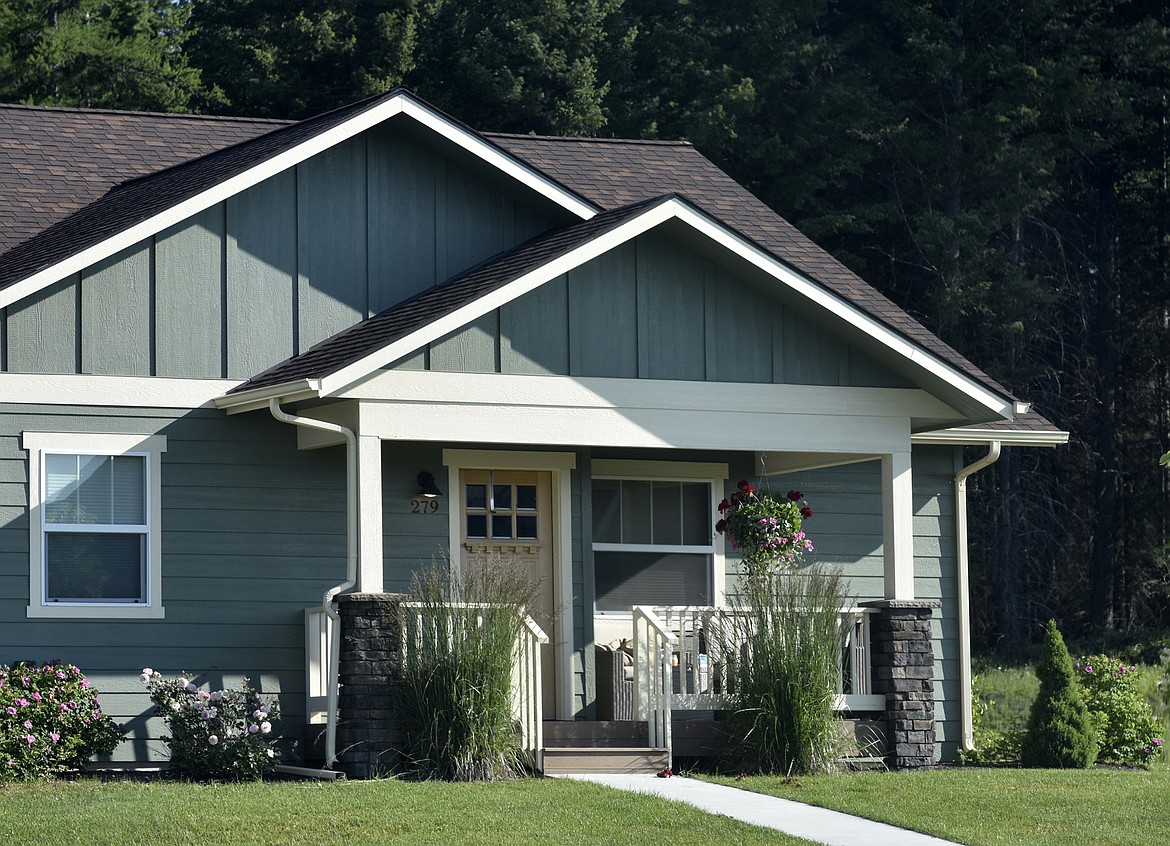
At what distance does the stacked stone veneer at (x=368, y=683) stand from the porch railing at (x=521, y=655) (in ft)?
0.45

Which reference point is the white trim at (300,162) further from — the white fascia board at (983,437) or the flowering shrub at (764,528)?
the white fascia board at (983,437)

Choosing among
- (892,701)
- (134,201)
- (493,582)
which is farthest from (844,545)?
(134,201)

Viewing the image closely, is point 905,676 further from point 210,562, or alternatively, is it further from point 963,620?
point 210,562

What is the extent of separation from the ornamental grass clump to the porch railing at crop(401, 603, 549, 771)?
0.01 meters

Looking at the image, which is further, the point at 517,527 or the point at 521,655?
the point at 517,527

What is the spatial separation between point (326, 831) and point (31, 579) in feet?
14.6

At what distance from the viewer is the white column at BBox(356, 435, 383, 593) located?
39.4ft

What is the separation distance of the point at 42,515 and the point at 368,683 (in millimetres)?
2996

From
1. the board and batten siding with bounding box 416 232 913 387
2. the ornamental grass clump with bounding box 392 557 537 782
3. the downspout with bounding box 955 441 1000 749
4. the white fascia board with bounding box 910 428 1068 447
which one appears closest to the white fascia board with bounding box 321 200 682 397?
the board and batten siding with bounding box 416 232 913 387

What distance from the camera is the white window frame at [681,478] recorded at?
48.5 feet

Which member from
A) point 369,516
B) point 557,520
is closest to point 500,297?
point 369,516

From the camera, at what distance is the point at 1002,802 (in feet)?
36.0

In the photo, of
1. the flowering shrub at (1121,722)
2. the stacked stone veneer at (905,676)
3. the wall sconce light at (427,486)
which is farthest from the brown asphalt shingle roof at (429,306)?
the flowering shrub at (1121,722)

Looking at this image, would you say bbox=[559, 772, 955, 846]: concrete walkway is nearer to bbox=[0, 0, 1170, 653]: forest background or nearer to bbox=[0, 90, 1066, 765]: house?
bbox=[0, 90, 1066, 765]: house
